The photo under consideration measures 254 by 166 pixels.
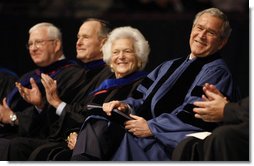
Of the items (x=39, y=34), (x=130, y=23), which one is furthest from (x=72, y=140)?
(x=130, y=23)

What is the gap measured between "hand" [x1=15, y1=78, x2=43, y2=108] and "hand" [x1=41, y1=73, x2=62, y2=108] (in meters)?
0.09

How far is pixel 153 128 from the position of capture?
5.33 m

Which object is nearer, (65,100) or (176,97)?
(176,97)

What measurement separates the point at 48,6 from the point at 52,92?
145 centimetres

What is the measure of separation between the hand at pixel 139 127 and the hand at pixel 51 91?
921 millimetres

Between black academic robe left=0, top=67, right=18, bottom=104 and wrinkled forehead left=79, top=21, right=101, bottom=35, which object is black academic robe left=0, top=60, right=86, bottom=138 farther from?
wrinkled forehead left=79, top=21, right=101, bottom=35

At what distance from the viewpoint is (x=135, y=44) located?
585 centimetres

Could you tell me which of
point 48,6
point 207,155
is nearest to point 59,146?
point 207,155

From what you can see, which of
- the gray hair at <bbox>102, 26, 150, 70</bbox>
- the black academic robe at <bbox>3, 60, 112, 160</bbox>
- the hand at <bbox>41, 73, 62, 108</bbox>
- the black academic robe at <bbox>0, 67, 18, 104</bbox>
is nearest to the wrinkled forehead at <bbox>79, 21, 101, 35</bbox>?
the black academic robe at <bbox>3, 60, 112, 160</bbox>

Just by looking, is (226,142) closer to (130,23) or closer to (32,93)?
(32,93)

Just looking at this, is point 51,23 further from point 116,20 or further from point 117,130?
point 117,130

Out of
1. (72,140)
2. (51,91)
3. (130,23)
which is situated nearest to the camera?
(72,140)

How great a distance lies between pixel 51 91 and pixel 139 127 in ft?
3.40

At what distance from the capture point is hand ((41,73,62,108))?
6133 millimetres
